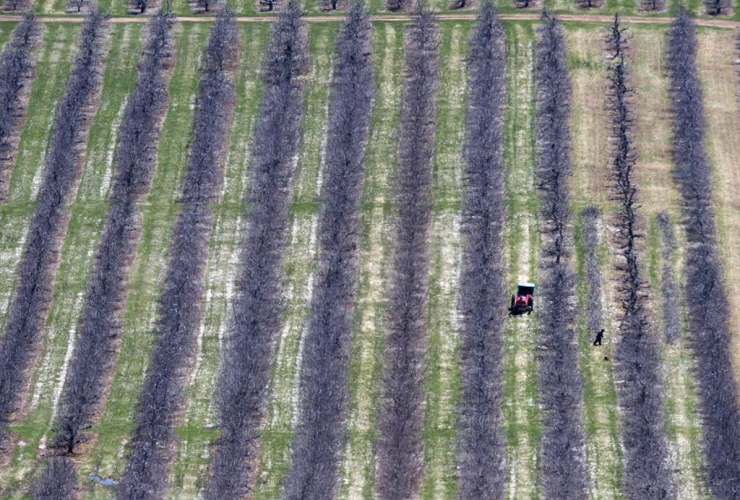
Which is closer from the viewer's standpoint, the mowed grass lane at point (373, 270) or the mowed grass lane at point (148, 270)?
the mowed grass lane at point (373, 270)

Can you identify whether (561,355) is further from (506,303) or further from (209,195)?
(209,195)

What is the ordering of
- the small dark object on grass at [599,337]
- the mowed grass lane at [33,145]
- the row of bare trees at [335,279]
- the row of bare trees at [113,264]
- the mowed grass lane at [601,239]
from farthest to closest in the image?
1. the mowed grass lane at [33,145]
2. the small dark object on grass at [599,337]
3. the row of bare trees at [113,264]
4. the mowed grass lane at [601,239]
5. the row of bare trees at [335,279]

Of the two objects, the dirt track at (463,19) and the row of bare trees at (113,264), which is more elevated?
the dirt track at (463,19)

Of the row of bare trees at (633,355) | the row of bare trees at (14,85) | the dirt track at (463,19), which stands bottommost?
the row of bare trees at (633,355)

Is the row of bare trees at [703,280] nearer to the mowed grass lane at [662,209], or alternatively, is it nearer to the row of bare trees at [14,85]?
the mowed grass lane at [662,209]

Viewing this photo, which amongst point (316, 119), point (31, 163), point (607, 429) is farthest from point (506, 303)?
point (31, 163)

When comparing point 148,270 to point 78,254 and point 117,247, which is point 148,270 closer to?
point 117,247

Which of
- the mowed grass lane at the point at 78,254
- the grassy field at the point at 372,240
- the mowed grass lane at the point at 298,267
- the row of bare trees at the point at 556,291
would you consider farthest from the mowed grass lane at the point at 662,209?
the mowed grass lane at the point at 78,254
